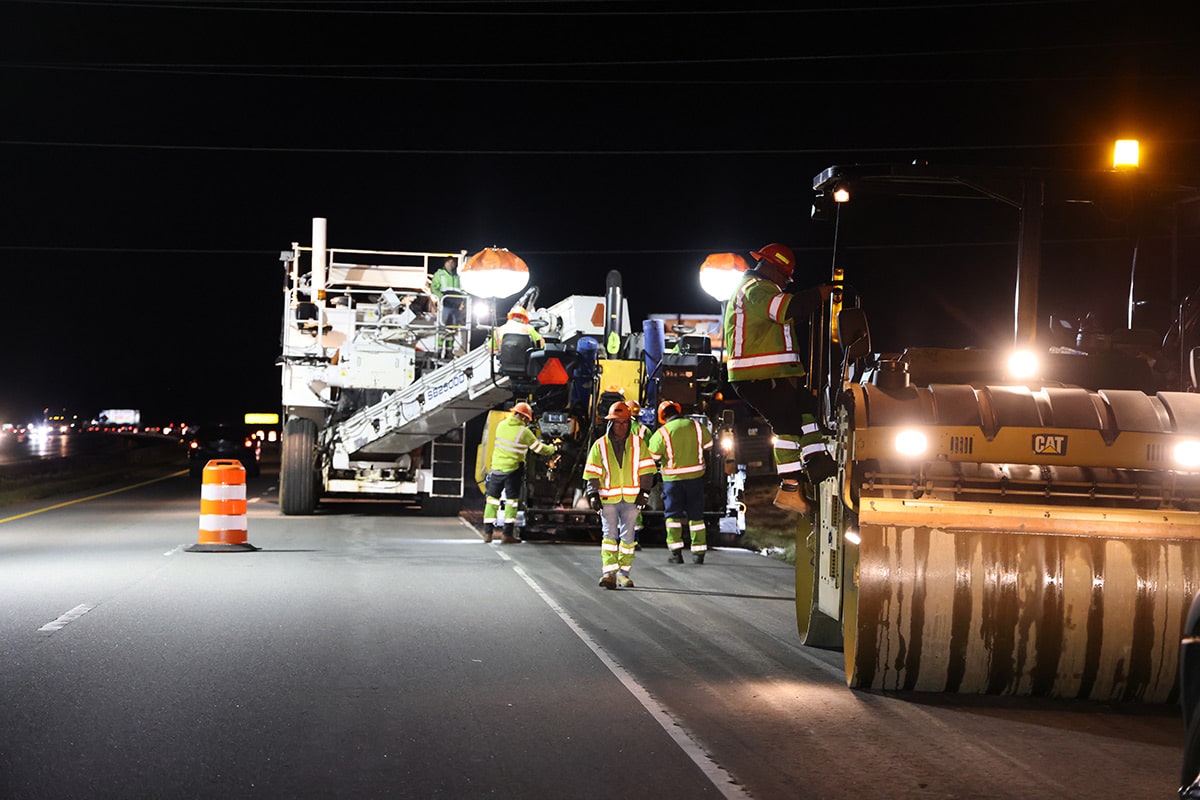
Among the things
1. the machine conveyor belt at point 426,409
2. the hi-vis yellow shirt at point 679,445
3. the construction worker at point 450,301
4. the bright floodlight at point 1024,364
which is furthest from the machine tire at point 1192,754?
the construction worker at point 450,301

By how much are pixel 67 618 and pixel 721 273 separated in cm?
960

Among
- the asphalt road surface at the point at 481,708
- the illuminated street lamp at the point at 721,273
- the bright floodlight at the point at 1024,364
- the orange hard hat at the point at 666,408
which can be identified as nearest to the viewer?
the asphalt road surface at the point at 481,708

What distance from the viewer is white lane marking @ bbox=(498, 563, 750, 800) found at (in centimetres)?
579

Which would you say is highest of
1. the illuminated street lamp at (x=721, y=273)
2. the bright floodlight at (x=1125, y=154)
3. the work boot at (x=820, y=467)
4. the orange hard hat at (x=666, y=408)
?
the illuminated street lamp at (x=721, y=273)

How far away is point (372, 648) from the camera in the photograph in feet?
30.5

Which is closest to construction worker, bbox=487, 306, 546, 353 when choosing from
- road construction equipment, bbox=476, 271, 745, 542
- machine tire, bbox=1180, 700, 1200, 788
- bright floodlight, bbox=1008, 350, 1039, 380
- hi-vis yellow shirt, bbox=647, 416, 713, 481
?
road construction equipment, bbox=476, 271, 745, 542

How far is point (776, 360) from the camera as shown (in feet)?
31.1

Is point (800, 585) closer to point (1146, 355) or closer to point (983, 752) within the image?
point (1146, 355)

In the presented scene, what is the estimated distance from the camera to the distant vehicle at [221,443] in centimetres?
3925

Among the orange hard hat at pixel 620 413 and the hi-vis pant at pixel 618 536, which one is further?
the orange hard hat at pixel 620 413

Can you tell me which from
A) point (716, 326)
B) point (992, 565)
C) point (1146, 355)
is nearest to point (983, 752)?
point (992, 565)

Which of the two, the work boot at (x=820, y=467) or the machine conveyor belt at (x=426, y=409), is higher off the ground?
the machine conveyor belt at (x=426, y=409)

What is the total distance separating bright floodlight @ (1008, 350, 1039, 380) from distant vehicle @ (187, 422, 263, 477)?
108 feet

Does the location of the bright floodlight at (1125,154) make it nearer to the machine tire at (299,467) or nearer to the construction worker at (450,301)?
the construction worker at (450,301)
